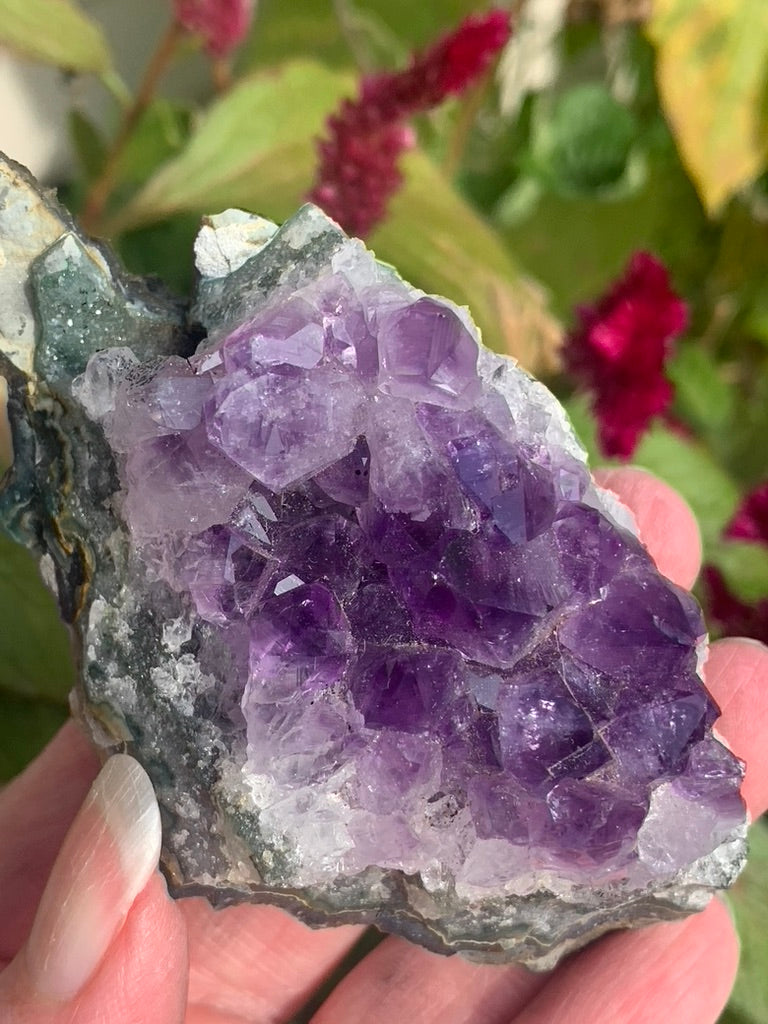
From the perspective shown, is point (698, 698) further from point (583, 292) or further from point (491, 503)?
point (583, 292)

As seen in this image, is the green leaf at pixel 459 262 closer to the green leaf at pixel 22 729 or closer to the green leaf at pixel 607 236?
the green leaf at pixel 607 236

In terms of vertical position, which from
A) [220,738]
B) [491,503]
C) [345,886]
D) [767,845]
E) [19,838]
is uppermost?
[491,503]

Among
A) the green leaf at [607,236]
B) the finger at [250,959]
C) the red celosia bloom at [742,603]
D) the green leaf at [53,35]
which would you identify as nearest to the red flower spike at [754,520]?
the red celosia bloom at [742,603]

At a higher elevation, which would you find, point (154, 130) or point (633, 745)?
point (154, 130)

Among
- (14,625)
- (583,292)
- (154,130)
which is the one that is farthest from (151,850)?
(583,292)

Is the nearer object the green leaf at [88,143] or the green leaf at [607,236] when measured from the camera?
the green leaf at [88,143]

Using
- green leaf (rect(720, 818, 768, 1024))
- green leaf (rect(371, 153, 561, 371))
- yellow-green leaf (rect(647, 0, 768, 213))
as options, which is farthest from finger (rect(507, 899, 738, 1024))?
yellow-green leaf (rect(647, 0, 768, 213))

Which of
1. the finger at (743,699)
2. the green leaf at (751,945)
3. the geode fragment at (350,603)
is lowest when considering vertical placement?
the green leaf at (751,945)

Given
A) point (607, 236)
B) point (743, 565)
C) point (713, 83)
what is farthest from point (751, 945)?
point (607, 236)
